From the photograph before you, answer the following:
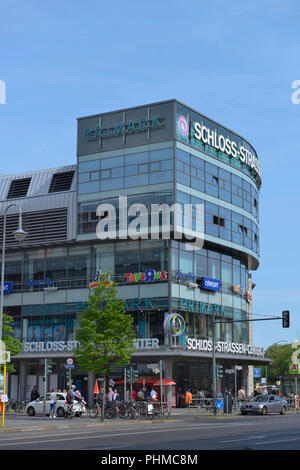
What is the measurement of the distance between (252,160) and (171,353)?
23404 millimetres

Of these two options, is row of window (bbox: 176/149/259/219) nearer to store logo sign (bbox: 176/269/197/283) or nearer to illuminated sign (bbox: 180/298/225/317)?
store logo sign (bbox: 176/269/197/283)

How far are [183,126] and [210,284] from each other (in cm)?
1375

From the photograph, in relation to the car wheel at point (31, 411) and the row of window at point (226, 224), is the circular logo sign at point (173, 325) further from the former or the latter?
the car wheel at point (31, 411)

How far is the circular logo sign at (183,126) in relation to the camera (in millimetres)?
58781

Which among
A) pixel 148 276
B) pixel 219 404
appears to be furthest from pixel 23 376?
pixel 219 404

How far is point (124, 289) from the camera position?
5841 cm

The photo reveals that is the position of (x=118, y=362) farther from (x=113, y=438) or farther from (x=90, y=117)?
(x=90, y=117)

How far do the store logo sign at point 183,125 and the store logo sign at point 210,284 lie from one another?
1249 centimetres

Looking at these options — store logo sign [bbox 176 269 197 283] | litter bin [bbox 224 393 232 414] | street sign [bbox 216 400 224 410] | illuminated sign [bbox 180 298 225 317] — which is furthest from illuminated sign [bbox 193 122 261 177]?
street sign [bbox 216 400 224 410]

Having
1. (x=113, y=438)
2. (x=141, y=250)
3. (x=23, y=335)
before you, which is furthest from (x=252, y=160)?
(x=113, y=438)

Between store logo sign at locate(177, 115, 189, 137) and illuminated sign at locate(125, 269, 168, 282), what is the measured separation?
11820 mm

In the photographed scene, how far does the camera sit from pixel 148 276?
2265 inches

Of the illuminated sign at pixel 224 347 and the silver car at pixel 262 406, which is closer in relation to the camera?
the silver car at pixel 262 406

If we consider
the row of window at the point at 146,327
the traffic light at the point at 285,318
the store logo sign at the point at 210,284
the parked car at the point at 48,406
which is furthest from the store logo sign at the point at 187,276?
the parked car at the point at 48,406
